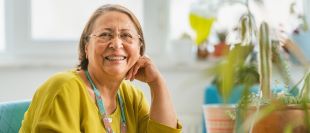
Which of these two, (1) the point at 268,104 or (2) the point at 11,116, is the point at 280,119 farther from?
(2) the point at 11,116

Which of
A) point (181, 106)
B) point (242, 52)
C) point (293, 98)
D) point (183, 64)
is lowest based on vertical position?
point (181, 106)

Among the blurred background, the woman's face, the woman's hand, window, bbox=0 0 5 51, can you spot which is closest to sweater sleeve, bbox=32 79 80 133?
the woman's face

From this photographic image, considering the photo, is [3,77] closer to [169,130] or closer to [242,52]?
[169,130]

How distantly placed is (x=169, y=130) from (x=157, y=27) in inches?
74.3

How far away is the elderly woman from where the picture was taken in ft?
5.26

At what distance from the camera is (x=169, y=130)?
1805 millimetres

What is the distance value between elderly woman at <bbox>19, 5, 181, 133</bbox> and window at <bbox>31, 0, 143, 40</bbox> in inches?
68.6

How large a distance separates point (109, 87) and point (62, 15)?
1.93m

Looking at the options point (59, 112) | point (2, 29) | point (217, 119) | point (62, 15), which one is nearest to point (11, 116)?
point (59, 112)

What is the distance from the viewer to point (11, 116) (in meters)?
1.74

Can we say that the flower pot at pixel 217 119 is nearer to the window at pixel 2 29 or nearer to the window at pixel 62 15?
the window at pixel 62 15

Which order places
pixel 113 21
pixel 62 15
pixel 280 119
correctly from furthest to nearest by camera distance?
pixel 62 15
pixel 113 21
pixel 280 119

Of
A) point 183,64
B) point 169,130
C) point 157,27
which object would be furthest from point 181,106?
point 169,130

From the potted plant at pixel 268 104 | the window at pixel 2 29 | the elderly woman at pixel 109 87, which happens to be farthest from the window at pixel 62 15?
the potted plant at pixel 268 104
